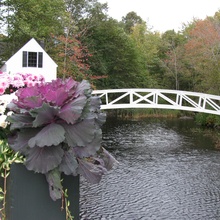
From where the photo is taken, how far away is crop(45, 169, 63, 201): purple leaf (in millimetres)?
895

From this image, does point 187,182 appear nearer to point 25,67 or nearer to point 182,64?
point 25,67

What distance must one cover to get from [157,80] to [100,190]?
21.1 metres

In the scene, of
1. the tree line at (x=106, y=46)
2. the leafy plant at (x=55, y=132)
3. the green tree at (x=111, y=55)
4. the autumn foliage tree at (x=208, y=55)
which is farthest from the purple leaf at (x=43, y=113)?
the green tree at (x=111, y=55)

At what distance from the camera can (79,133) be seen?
0.96 meters

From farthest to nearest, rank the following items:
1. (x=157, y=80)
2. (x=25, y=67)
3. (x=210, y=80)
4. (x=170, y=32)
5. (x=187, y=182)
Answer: (x=170, y=32)
(x=157, y=80)
(x=210, y=80)
(x=25, y=67)
(x=187, y=182)

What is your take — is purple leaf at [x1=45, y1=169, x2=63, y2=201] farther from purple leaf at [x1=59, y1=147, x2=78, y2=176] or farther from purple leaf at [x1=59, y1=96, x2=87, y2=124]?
purple leaf at [x1=59, y1=96, x2=87, y2=124]

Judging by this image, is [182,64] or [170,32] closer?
[182,64]

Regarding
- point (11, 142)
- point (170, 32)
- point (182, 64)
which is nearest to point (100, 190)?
point (11, 142)

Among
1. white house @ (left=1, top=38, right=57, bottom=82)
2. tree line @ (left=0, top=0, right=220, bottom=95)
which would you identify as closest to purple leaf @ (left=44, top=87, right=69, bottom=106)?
white house @ (left=1, top=38, right=57, bottom=82)

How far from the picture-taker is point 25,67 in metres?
14.3

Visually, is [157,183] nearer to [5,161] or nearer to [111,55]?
[5,161]

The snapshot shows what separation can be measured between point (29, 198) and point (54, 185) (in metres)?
0.07

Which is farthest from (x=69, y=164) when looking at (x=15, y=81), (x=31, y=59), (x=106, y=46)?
(x=106, y=46)

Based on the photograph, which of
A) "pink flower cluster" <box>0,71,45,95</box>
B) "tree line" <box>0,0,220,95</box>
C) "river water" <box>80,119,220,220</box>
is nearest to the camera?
"pink flower cluster" <box>0,71,45,95</box>
